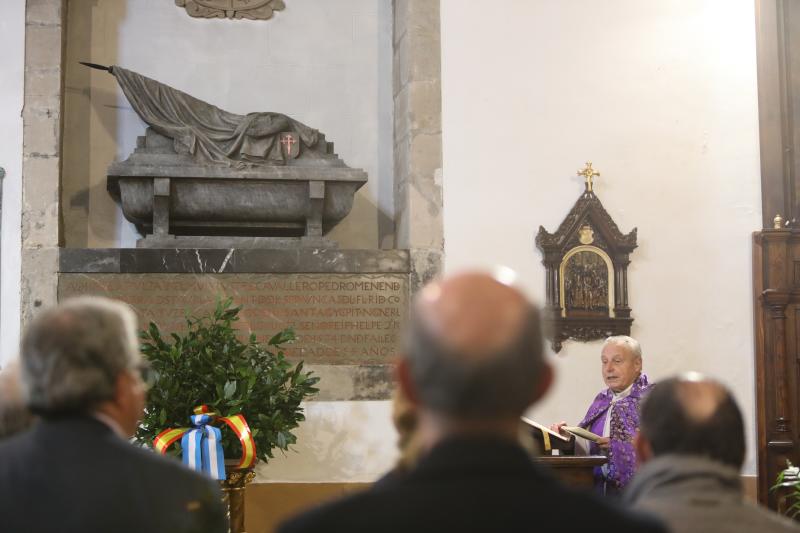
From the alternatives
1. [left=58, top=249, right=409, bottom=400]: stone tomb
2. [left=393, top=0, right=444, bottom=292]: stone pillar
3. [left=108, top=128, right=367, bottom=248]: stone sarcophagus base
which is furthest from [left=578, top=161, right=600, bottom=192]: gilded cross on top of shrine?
[left=108, top=128, right=367, bottom=248]: stone sarcophagus base

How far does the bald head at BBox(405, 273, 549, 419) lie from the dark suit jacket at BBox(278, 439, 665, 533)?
0.18 feet

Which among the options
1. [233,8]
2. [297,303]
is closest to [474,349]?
[297,303]

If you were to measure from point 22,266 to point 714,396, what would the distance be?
602 cm

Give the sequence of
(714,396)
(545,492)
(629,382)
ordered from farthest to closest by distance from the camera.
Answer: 1. (629,382)
2. (714,396)
3. (545,492)

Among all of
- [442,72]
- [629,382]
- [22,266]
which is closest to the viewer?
[629,382]

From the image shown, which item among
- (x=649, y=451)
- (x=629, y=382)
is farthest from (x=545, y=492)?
(x=629, y=382)

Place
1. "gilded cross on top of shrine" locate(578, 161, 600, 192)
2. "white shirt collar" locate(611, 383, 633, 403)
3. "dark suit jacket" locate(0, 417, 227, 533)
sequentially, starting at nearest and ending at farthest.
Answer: "dark suit jacket" locate(0, 417, 227, 533) < "white shirt collar" locate(611, 383, 633, 403) < "gilded cross on top of shrine" locate(578, 161, 600, 192)

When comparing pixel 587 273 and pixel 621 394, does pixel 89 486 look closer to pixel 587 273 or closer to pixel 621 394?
pixel 621 394

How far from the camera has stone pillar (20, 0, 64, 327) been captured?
7.29 meters

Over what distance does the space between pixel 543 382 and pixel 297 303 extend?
6012 millimetres

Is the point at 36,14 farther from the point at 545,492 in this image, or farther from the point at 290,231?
the point at 545,492

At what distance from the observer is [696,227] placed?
309 inches

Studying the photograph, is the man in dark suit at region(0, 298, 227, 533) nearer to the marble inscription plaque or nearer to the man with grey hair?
the man with grey hair

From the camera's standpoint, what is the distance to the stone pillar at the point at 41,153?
23.9ft
